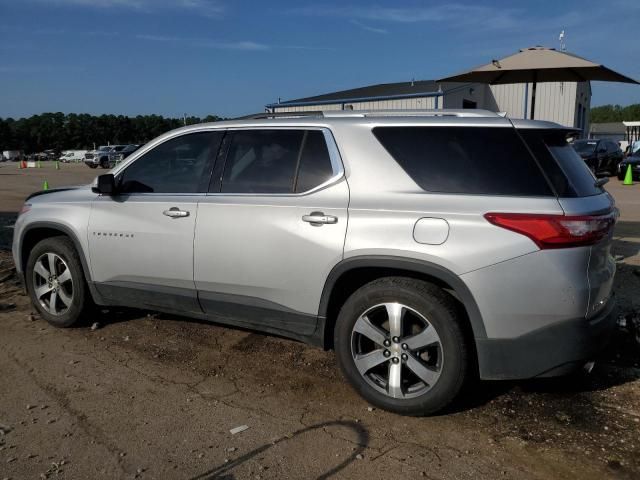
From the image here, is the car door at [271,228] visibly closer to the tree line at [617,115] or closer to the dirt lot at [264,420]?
the dirt lot at [264,420]

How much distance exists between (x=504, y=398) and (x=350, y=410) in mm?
1052

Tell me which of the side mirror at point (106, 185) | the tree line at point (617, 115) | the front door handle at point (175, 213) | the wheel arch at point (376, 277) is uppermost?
the tree line at point (617, 115)

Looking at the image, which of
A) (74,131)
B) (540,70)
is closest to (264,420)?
(540,70)

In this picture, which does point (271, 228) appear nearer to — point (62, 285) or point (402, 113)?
point (402, 113)

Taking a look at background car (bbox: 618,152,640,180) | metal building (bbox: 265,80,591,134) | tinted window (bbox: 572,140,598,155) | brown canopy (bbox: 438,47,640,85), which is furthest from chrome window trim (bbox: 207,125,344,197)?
metal building (bbox: 265,80,591,134)

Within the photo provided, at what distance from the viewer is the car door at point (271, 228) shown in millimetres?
3695

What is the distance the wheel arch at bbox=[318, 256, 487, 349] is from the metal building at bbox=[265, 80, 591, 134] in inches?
953

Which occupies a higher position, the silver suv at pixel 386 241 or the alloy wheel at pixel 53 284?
the silver suv at pixel 386 241

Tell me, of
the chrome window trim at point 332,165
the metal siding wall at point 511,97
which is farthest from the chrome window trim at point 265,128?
the metal siding wall at point 511,97

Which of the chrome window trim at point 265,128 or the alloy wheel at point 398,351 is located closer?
the alloy wheel at point 398,351

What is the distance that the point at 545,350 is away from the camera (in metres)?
3.17

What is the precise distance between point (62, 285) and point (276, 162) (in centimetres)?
244

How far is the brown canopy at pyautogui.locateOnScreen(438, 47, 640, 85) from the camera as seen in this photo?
8.36 metres

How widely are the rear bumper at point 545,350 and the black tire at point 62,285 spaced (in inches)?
136
